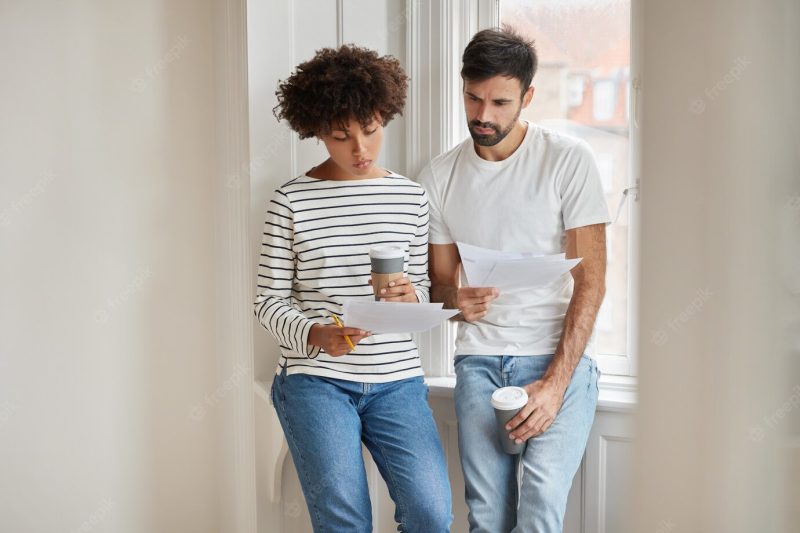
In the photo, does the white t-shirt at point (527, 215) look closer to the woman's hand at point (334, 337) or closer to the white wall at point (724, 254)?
the woman's hand at point (334, 337)

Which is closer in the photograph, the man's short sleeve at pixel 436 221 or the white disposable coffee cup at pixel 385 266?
the white disposable coffee cup at pixel 385 266

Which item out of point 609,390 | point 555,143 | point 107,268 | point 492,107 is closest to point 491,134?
point 492,107

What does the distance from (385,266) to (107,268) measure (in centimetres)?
90

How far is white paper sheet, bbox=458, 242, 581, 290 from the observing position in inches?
69.4

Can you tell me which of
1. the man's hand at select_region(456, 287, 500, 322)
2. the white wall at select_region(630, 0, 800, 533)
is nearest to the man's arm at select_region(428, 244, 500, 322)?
the man's hand at select_region(456, 287, 500, 322)

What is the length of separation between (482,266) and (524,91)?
1.68ft

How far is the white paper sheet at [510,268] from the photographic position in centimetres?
176

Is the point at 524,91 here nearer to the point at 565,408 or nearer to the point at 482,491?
the point at 565,408

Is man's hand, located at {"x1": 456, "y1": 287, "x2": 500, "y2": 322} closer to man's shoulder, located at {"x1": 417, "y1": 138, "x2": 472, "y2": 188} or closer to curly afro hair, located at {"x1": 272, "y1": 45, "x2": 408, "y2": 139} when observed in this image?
man's shoulder, located at {"x1": 417, "y1": 138, "x2": 472, "y2": 188}

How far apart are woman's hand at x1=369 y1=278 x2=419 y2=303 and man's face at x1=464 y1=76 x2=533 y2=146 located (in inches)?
20.0

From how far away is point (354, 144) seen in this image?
1855 mm

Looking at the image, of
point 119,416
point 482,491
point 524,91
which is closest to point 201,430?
point 119,416

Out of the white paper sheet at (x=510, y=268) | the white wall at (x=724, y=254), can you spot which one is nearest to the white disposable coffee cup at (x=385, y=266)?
the white paper sheet at (x=510, y=268)

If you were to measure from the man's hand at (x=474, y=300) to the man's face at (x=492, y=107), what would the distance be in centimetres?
38
